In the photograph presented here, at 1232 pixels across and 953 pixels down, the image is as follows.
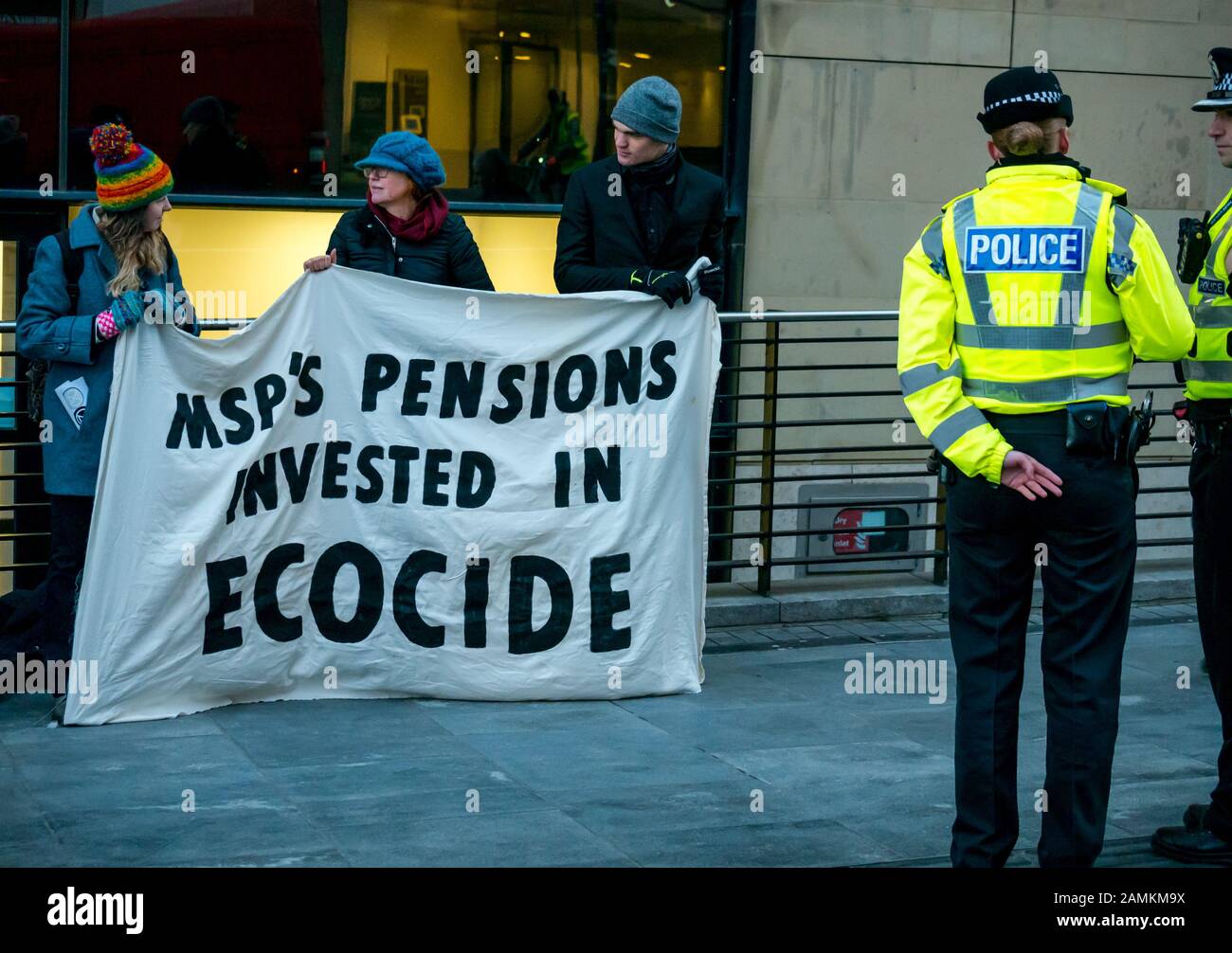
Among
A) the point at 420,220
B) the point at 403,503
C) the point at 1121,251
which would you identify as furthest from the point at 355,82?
the point at 1121,251

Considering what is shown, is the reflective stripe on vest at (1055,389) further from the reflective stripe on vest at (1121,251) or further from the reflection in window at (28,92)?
the reflection in window at (28,92)

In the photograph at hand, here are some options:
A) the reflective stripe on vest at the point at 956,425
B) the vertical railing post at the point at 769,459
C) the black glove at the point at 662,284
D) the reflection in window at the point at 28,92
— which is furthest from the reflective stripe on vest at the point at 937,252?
the reflection in window at the point at 28,92

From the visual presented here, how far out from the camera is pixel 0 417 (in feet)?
28.7

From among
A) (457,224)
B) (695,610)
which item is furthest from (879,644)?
(457,224)

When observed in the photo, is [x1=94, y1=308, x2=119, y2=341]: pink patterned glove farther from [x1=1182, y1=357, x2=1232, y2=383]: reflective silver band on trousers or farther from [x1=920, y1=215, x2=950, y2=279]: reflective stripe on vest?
[x1=1182, y1=357, x2=1232, y2=383]: reflective silver band on trousers

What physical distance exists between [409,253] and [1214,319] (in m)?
3.31

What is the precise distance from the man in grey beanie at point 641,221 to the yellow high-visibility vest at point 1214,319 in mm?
2336

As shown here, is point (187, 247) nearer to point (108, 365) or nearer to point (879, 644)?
point (108, 365)

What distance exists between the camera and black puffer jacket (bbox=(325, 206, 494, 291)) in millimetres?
7355

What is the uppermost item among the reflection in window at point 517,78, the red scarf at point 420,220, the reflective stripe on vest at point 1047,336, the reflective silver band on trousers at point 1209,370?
the reflection in window at point 517,78

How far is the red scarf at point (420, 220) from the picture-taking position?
736 cm

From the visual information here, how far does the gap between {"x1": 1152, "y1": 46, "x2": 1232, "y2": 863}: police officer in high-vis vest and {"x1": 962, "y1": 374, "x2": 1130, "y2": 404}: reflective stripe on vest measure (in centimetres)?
88

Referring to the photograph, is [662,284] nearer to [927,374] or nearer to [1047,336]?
[927,374]

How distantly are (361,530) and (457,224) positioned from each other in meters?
1.40
